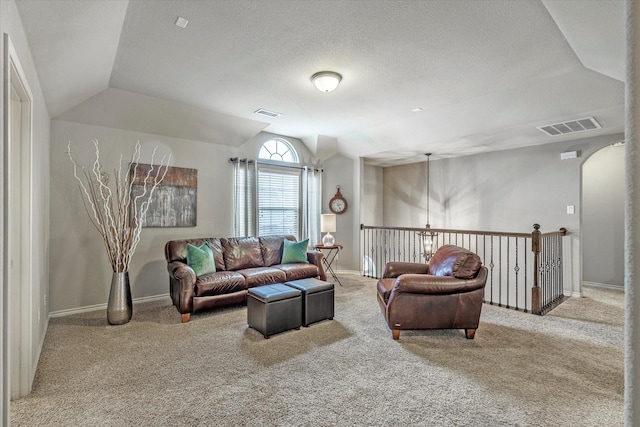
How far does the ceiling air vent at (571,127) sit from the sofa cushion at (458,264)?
246cm

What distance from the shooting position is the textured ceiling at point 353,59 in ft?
7.52

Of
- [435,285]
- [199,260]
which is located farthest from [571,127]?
[199,260]

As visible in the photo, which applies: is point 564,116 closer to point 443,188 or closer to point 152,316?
point 443,188

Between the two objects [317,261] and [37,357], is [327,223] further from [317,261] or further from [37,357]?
[37,357]

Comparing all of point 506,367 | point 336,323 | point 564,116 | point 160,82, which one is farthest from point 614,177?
point 160,82

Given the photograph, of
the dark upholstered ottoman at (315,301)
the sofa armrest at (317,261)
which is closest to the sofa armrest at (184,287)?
the dark upholstered ottoman at (315,301)

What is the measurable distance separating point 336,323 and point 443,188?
4.25 m

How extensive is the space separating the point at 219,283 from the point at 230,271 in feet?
Answer: 1.61

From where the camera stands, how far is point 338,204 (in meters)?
6.58

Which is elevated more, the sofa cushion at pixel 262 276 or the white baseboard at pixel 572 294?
the sofa cushion at pixel 262 276

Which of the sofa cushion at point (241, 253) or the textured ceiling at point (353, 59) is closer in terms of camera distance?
the textured ceiling at point (353, 59)

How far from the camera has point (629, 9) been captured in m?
0.49

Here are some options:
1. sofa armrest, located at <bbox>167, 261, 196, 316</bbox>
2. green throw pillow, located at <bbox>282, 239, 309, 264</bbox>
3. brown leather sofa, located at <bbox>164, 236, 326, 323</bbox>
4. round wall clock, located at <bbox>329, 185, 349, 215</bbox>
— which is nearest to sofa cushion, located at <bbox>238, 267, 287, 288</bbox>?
brown leather sofa, located at <bbox>164, 236, 326, 323</bbox>

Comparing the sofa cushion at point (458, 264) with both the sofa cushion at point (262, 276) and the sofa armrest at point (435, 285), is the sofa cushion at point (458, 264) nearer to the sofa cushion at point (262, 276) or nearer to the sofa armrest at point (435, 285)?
the sofa armrest at point (435, 285)
